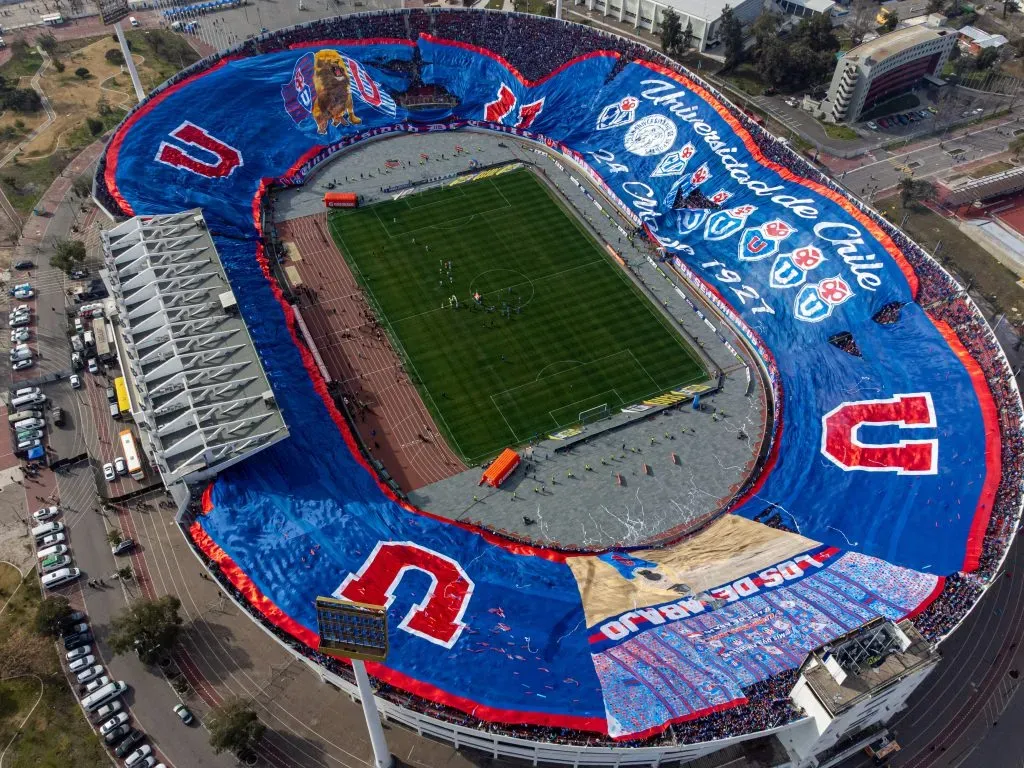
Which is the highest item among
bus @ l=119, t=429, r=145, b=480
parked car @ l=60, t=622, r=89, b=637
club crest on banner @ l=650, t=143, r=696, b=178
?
club crest on banner @ l=650, t=143, r=696, b=178

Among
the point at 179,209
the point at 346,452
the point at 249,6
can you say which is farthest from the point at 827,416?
the point at 249,6

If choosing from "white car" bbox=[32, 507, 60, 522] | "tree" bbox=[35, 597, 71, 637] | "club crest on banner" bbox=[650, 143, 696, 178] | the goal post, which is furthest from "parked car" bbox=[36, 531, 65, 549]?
"club crest on banner" bbox=[650, 143, 696, 178]

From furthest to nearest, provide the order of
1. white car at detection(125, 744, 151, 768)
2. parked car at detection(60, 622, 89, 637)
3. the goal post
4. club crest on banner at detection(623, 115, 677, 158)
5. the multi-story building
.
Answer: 1. the multi-story building
2. club crest on banner at detection(623, 115, 677, 158)
3. the goal post
4. parked car at detection(60, 622, 89, 637)
5. white car at detection(125, 744, 151, 768)

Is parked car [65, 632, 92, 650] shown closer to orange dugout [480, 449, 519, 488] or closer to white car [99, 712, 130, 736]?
white car [99, 712, 130, 736]

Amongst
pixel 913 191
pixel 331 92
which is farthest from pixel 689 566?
pixel 331 92

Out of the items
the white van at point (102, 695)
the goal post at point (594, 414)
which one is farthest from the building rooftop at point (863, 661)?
the white van at point (102, 695)

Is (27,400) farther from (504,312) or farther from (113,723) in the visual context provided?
(504,312)
